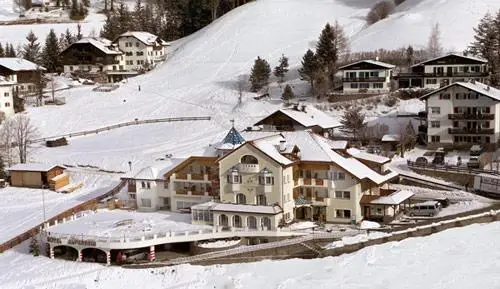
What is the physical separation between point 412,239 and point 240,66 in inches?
1752

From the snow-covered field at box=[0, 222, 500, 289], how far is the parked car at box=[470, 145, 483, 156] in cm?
1225

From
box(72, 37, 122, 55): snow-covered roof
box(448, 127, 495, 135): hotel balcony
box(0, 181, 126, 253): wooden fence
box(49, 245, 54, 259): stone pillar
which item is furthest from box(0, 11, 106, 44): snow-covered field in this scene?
box(49, 245, 54, 259): stone pillar

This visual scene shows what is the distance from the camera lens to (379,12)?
88.7 metres

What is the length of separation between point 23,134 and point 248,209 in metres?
26.3

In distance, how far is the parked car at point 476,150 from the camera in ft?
154

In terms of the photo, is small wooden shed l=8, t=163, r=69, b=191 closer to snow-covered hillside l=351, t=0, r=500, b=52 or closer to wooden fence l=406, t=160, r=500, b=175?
wooden fence l=406, t=160, r=500, b=175

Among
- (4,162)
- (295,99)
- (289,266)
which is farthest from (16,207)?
(295,99)

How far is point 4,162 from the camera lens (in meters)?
52.8

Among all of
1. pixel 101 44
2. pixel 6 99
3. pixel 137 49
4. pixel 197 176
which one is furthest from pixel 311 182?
pixel 101 44

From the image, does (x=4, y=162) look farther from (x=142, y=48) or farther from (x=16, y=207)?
(x=142, y=48)

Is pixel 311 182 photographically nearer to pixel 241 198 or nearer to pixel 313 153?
pixel 313 153

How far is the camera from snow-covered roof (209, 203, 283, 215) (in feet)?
118

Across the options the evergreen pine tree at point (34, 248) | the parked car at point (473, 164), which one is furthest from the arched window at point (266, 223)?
Result: the parked car at point (473, 164)

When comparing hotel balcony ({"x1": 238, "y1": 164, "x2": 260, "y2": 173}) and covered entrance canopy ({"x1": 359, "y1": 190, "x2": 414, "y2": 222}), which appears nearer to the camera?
hotel balcony ({"x1": 238, "y1": 164, "x2": 260, "y2": 173})
